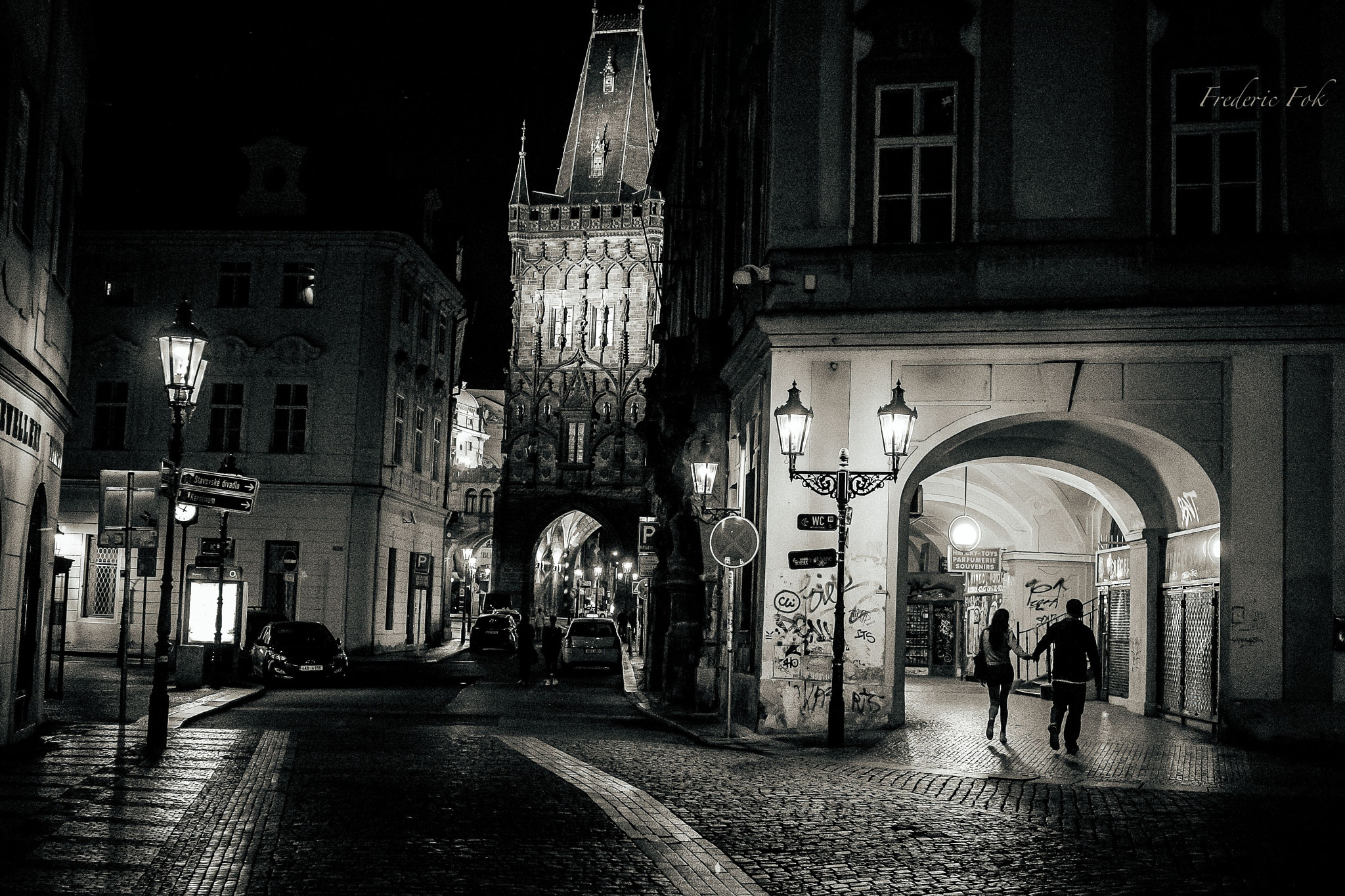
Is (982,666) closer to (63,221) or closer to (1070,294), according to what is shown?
(1070,294)

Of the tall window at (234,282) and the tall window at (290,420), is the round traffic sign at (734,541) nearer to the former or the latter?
the tall window at (290,420)

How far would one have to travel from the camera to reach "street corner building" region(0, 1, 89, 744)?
44.7ft

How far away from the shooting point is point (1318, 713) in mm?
17250

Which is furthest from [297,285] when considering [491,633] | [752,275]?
[752,275]

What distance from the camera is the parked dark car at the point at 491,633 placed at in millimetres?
52375

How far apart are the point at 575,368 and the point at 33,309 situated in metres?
62.3

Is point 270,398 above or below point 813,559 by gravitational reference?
above

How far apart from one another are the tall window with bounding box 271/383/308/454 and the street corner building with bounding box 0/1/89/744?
2671 centimetres

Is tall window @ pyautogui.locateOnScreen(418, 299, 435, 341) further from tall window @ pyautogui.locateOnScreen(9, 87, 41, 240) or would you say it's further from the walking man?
the walking man

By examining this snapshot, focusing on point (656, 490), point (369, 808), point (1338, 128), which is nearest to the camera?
point (369, 808)

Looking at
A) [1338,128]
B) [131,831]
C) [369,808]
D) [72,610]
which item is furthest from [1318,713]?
[72,610]

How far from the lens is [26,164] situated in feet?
48.0

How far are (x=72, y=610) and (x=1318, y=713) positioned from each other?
1442 inches

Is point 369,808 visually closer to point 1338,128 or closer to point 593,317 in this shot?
point 1338,128
